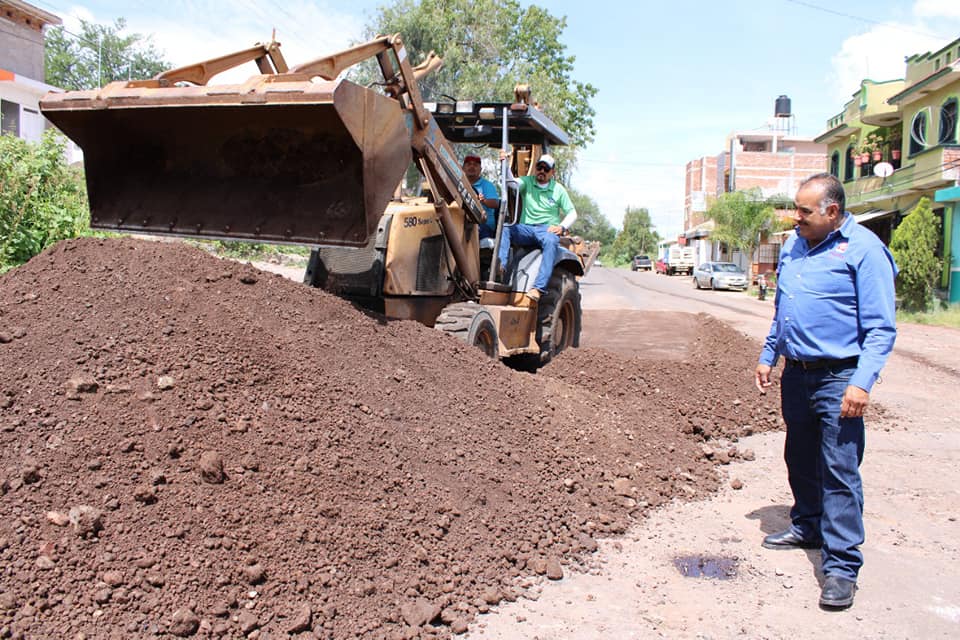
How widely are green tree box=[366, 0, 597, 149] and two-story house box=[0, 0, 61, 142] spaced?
1171cm

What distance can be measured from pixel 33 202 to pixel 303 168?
5.05 meters

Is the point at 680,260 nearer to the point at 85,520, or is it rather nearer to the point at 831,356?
the point at 831,356

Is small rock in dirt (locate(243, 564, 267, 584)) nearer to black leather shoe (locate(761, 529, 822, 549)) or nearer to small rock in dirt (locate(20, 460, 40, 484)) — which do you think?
small rock in dirt (locate(20, 460, 40, 484))

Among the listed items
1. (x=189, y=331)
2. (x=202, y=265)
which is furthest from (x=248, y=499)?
(x=202, y=265)

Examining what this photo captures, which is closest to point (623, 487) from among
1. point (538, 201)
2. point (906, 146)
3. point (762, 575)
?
point (762, 575)

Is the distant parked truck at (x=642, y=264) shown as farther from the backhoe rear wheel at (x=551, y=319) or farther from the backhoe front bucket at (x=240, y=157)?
the backhoe front bucket at (x=240, y=157)

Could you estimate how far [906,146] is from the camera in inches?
1071

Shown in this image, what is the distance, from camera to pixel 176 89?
527 cm

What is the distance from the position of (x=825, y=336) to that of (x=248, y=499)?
2774mm

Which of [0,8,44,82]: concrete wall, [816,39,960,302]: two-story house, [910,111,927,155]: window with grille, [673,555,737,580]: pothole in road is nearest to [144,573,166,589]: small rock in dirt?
[673,555,737,580]: pothole in road

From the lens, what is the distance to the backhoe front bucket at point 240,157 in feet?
17.2

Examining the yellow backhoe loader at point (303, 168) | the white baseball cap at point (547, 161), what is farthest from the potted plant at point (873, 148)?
the yellow backhoe loader at point (303, 168)

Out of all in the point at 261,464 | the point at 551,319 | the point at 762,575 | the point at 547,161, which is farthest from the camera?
the point at 551,319

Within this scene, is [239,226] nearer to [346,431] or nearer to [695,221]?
[346,431]
